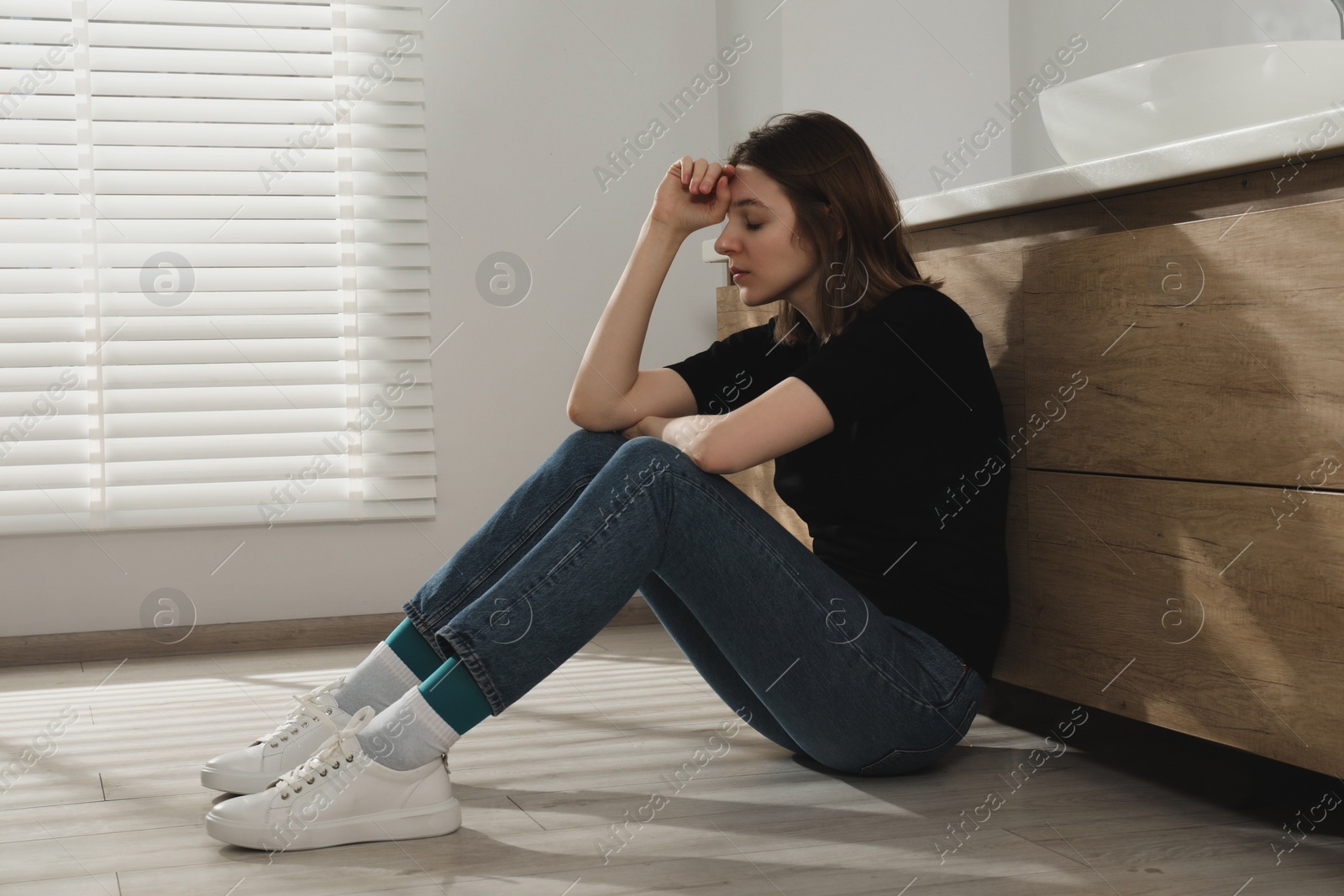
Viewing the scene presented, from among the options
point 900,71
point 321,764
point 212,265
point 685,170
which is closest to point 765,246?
point 685,170

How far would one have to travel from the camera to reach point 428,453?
2.67 metres

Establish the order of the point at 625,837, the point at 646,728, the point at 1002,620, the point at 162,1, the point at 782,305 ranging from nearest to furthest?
the point at 625,837
the point at 1002,620
the point at 782,305
the point at 646,728
the point at 162,1

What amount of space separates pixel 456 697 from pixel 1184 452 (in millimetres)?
749

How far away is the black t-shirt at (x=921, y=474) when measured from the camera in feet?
4.25

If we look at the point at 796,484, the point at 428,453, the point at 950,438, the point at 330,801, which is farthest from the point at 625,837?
the point at 428,453

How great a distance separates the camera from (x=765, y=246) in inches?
56.1

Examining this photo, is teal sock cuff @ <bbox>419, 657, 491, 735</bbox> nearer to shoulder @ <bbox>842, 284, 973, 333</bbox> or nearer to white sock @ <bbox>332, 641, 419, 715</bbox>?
white sock @ <bbox>332, 641, 419, 715</bbox>

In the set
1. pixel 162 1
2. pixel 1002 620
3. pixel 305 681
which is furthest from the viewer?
pixel 162 1

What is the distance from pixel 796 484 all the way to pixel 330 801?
611mm

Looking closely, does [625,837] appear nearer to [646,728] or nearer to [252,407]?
[646,728]

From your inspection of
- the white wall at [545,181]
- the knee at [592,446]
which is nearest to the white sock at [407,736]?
the knee at [592,446]

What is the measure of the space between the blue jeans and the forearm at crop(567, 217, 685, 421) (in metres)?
0.16

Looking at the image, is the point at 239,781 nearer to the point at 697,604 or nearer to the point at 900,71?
the point at 697,604

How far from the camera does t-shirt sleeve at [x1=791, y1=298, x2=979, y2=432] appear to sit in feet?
4.14
